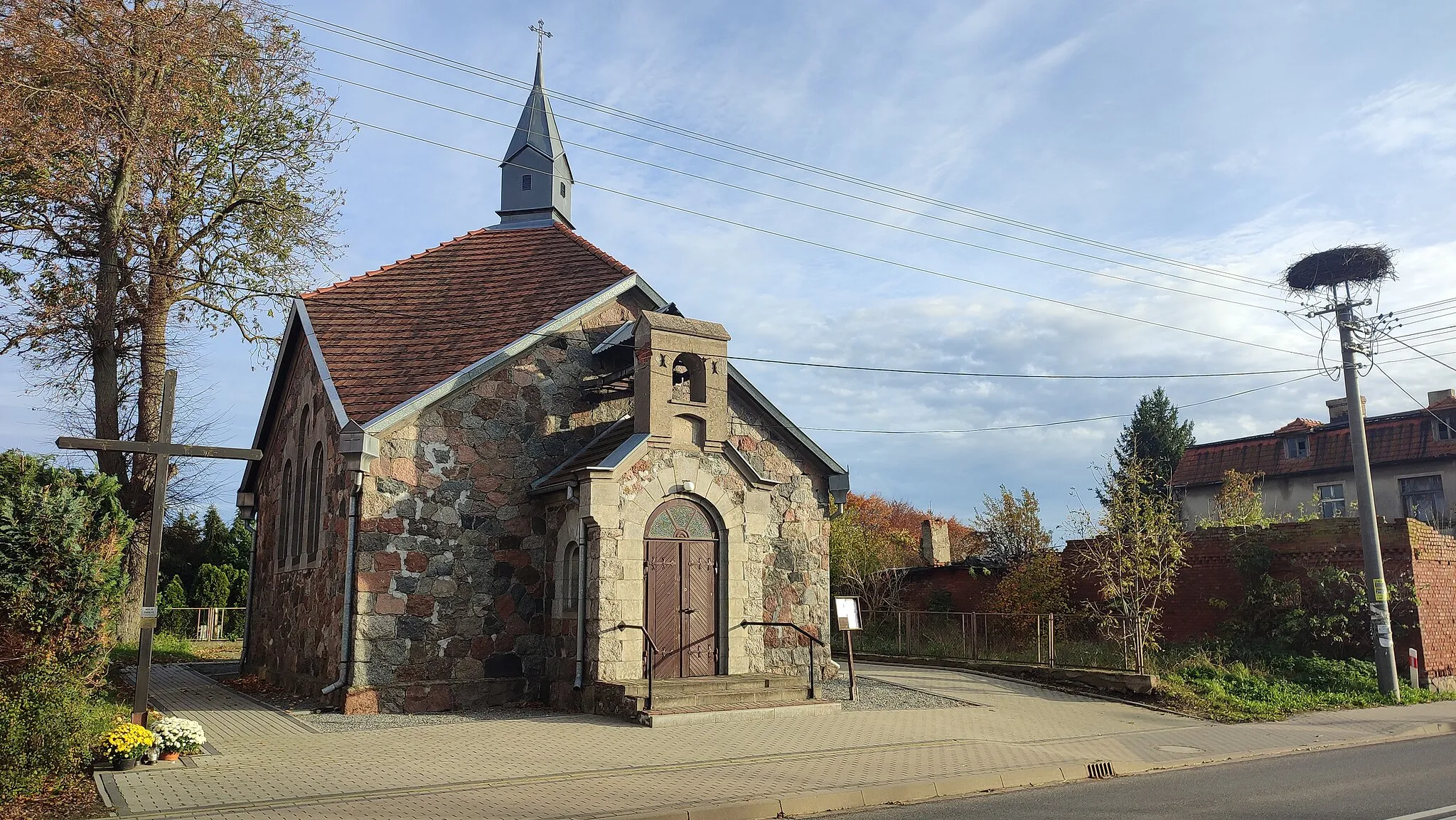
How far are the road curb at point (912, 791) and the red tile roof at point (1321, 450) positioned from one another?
26.5 m

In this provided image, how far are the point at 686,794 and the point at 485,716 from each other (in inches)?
236

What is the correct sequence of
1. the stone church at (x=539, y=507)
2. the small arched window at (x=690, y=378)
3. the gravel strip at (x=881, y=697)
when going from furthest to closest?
1. the small arched window at (x=690, y=378)
2. the gravel strip at (x=881, y=697)
3. the stone church at (x=539, y=507)

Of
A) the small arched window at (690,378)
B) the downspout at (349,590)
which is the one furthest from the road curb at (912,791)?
the downspout at (349,590)

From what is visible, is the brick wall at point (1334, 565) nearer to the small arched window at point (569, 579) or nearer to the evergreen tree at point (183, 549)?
the small arched window at point (569, 579)

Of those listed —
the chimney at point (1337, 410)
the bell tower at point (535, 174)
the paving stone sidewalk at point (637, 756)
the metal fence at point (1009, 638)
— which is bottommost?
the paving stone sidewalk at point (637, 756)

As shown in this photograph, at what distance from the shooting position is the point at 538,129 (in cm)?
2467

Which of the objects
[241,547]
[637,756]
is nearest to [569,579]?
[637,756]

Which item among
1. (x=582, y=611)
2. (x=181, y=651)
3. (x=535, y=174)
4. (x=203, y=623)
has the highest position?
(x=535, y=174)

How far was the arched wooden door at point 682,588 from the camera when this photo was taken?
14977mm

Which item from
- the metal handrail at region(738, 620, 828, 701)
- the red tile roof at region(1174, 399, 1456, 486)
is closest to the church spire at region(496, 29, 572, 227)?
the metal handrail at region(738, 620, 828, 701)

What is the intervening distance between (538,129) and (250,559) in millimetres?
12178

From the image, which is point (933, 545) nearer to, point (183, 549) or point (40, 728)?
point (40, 728)

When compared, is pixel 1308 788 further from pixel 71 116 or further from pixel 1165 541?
pixel 71 116

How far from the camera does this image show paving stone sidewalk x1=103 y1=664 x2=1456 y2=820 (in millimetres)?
8609
